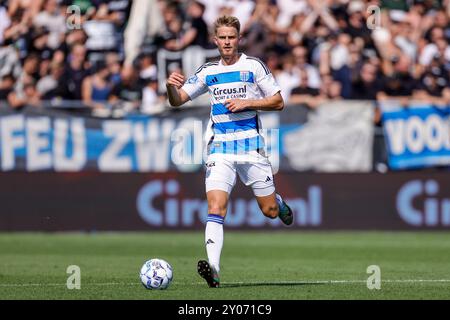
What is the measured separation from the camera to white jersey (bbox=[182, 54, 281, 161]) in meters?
11.7

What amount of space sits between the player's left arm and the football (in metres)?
1.73

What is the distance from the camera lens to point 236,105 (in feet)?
37.3

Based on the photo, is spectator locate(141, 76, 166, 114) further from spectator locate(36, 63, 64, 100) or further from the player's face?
the player's face

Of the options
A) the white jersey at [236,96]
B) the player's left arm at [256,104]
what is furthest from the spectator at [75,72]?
the player's left arm at [256,104]

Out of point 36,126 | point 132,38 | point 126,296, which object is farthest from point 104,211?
point 126,296

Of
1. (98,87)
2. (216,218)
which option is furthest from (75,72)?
(216,218)

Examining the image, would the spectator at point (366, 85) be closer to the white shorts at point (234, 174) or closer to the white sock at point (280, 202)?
the white sock at point (280, 202)

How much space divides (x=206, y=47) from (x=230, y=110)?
34.4 ft

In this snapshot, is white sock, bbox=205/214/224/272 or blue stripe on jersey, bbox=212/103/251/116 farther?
blue stripe on jersey, bbox=212/103/251/116

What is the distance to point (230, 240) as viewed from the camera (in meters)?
19.7

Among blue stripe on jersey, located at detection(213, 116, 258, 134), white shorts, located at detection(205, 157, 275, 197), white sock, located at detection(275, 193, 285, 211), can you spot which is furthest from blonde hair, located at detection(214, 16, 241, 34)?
white sock, located at detection(275, 193, 285, 211)

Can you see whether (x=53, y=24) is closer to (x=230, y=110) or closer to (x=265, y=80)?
(x=265, y=80)

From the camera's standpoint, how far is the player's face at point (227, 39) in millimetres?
11320

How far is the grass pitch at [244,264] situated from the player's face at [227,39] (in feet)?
7.85
